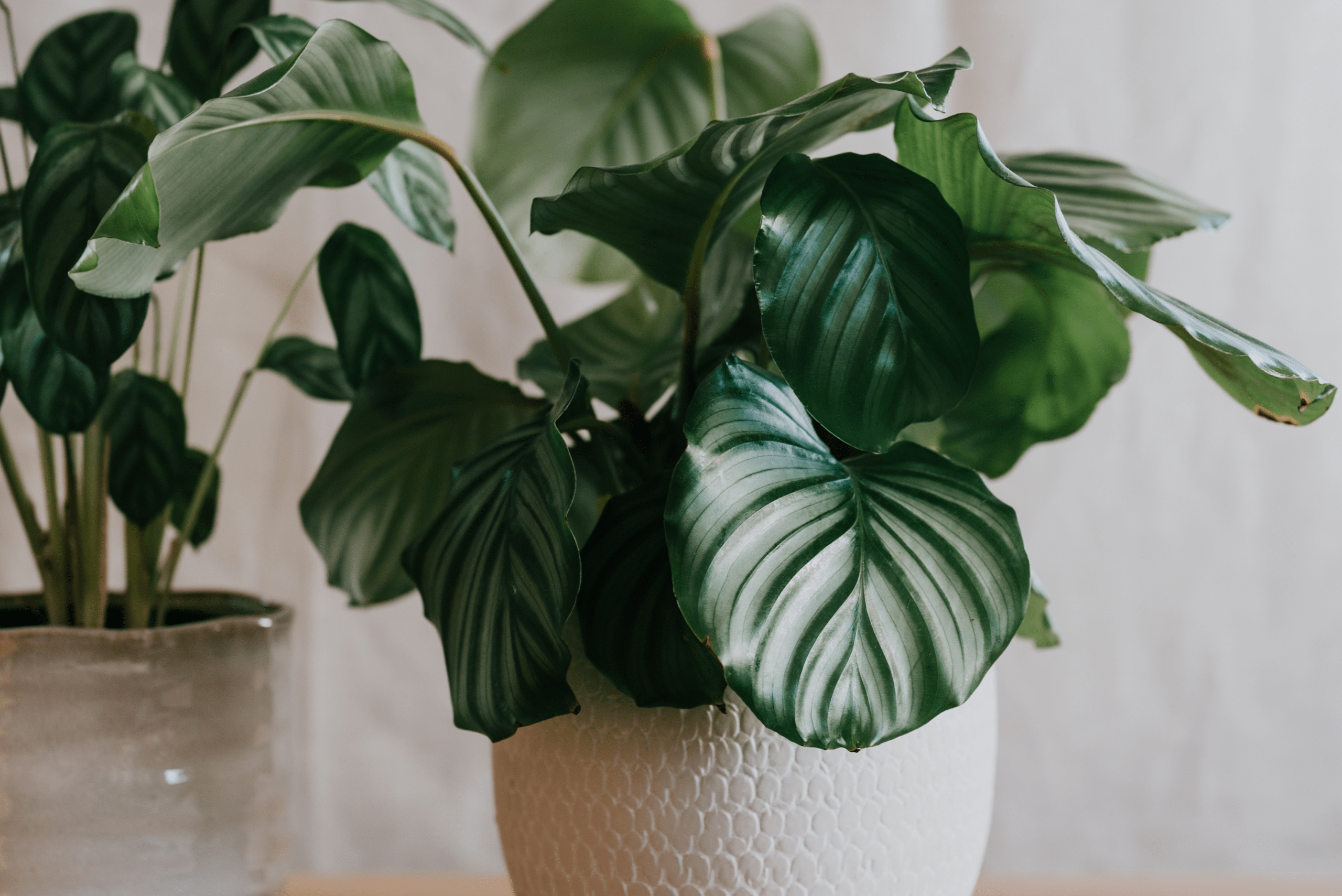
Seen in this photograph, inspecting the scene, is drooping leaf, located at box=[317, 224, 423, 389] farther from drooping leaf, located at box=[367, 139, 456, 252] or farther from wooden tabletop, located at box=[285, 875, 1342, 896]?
wooden tabletop, located at box=[285, 875, 1342, 896]

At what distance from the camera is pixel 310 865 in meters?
1.09

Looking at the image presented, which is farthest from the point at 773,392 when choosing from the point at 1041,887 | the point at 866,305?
the point at 1041,887

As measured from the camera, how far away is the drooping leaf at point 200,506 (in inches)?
29.8

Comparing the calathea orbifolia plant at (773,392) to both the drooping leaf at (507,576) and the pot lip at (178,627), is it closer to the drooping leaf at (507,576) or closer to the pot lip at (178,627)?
the drooping leaf at (507,576)

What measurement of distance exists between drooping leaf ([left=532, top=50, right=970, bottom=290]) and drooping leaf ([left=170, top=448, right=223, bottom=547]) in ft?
1.30

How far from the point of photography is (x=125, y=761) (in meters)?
0.59

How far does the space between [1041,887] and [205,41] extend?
0.85m

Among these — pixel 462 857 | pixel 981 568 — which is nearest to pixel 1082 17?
pixel 981 568

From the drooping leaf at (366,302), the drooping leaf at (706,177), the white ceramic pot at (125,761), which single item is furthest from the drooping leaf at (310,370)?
the drooping leaf at (706,177)

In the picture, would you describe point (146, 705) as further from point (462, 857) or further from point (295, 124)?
point (462, 857)

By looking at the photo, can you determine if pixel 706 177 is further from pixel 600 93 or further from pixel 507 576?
pixel 600 93

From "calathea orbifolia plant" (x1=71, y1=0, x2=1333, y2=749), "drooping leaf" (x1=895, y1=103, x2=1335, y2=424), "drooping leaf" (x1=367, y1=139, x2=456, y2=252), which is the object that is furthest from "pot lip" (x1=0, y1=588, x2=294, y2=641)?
"drooping leaf" (x1=895, y1=103, x2=1335, y2=424)

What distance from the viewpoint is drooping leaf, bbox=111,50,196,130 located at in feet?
1.93

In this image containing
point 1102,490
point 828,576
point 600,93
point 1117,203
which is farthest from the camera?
point 1102,490
